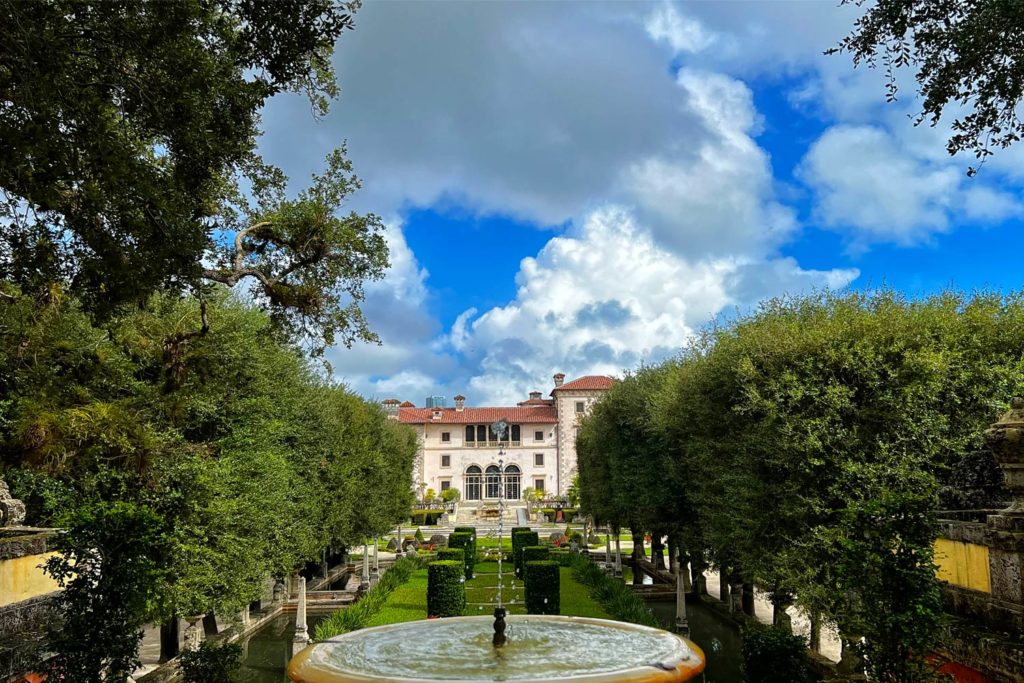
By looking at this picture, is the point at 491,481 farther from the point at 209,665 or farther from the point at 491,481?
the point at 209,665

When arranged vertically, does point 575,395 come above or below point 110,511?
above

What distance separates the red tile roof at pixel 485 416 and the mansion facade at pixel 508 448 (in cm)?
10

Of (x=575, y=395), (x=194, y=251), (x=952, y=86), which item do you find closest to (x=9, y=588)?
(x=194, y=251)

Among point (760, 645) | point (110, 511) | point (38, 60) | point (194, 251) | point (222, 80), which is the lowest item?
point (760, 645)

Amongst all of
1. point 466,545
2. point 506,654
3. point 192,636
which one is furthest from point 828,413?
point 466,545

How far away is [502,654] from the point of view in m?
7.88

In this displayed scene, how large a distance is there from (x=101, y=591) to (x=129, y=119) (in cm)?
512

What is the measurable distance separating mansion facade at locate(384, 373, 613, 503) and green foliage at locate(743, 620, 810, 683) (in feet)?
200

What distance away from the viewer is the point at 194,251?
8.14m

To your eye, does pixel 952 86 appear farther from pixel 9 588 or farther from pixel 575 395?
pixel 575 395

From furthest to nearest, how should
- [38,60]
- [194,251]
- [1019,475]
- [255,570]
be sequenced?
[255,570] → [194,251] → [1019,475] → [38,60]

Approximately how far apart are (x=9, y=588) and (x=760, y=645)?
9.71 m

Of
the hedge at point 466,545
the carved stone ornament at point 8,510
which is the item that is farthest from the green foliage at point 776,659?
the hedge at point 466,545

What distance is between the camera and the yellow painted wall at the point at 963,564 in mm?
7414
